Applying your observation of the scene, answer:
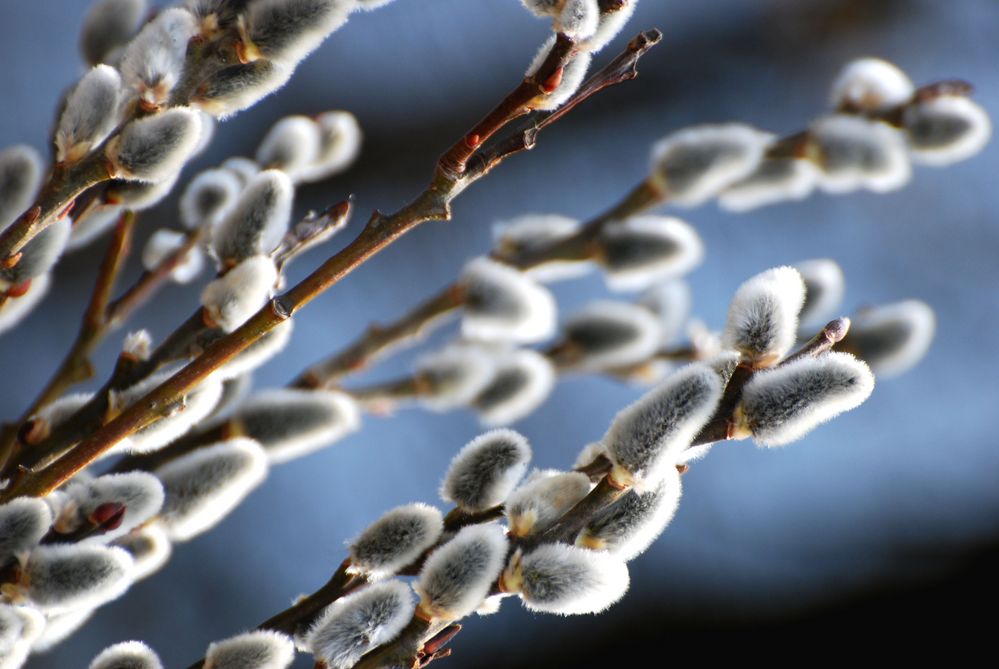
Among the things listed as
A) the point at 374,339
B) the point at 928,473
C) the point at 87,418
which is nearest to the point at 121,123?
the point at 87,418

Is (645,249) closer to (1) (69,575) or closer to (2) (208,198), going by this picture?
(2) (208,198)

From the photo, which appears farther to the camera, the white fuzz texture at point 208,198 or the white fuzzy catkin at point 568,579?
the white fuzz texture at point 208,198

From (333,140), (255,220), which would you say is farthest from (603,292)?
(255,220)

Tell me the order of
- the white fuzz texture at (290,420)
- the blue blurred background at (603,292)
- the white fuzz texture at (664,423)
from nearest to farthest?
the white fuzz texture at (664,423) → the white fuzz texture at (290,420) → the blue blurred background at (603,292)

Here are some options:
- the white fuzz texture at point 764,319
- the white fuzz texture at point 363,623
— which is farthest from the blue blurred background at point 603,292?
the white fuzz texture at point 764,319

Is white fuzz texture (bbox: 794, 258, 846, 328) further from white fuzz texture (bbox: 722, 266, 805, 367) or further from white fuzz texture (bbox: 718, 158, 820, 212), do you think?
white fuzz texture (bbox: 722, 266, 805, 367)

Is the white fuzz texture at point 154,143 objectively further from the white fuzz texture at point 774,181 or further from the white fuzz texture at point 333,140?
the white fuzz texture at point 774,181
